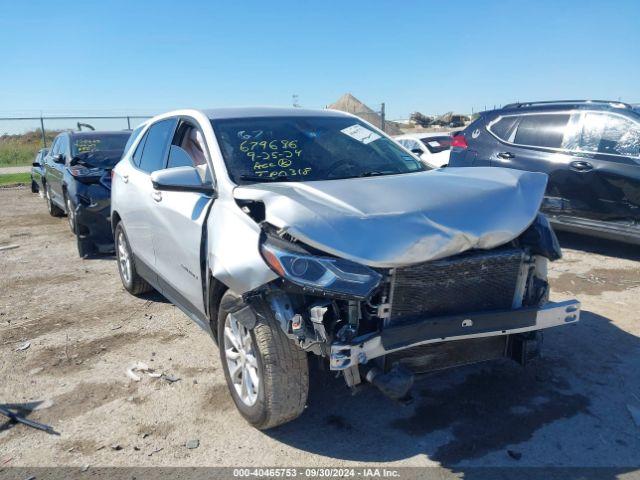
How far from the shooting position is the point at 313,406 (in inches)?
136

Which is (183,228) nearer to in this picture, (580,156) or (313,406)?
(313,406)

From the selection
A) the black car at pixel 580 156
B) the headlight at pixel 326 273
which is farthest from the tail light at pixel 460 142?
the headlight at pixel 326 273

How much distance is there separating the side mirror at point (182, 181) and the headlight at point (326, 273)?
991 mm

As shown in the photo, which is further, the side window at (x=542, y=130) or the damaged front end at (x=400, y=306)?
the side window at (x=542, y=130)

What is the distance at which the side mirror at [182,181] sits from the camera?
3.48m

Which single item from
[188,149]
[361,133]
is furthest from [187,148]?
[361,133]

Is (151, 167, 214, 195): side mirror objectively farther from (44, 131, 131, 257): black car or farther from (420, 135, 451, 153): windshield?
(420, 135, 451, 153): windshield

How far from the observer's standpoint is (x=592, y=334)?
173 inches

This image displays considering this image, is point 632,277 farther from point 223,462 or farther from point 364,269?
point 223,462

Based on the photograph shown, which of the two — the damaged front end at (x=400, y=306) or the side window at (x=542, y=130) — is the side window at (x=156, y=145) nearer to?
the damaged front end at (x=400, y=306)

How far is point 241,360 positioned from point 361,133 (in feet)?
6.88

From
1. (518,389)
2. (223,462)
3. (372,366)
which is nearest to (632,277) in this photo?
(518,389)

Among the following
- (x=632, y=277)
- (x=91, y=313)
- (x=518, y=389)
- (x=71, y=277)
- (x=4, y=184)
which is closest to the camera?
(x=518, y=389)

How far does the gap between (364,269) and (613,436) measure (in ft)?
5.70
